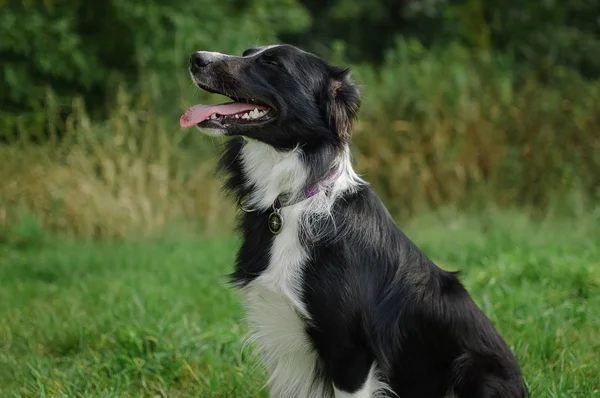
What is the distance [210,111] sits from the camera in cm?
339

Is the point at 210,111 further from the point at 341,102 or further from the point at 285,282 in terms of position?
the point at 285,282

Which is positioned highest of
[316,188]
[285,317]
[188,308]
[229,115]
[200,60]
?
[200,60]

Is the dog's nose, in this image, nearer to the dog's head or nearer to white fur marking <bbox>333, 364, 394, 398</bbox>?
the dog's head

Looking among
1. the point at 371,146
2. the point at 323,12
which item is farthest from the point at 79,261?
the point at 323,12

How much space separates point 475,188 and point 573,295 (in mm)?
3563

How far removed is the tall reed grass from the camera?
8469mm

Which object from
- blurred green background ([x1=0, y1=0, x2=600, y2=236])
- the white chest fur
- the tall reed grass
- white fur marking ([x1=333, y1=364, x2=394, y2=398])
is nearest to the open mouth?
the white chest fur

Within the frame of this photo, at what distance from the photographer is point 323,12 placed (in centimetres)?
1719

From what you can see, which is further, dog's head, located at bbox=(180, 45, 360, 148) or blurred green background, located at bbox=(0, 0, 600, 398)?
blurred green background, located at bbox=(0, 0, 600, 398)

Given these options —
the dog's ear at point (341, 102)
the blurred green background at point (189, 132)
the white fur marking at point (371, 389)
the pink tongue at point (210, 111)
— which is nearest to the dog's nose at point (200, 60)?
the pink tongue at point (210, 111)

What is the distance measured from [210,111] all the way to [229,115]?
8 cm

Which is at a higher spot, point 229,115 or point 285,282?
point 229,115

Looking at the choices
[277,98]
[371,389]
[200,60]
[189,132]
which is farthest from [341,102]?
[189,132]

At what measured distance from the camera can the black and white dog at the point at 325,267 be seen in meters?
3.16
